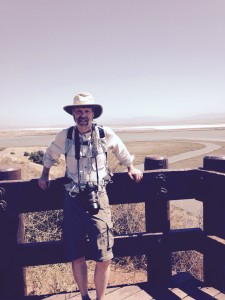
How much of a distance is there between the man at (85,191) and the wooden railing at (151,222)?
139 millimetres

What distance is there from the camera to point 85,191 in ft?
8.54

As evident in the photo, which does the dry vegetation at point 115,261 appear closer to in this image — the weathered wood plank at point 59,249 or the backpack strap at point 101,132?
the weathered wood plank at point 59,249

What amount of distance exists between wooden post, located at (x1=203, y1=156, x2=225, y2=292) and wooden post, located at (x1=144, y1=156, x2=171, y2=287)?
35 centimetres

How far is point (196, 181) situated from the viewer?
9.43 feet

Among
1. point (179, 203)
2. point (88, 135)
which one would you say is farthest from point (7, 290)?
point (179, 203)

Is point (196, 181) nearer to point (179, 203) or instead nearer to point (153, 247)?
point (153, 247)

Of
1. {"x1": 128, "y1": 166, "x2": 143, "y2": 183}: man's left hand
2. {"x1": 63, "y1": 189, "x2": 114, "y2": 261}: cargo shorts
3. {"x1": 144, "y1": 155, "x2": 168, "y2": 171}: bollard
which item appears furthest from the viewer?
{"x1": 144, "y1": 155, "x2": 168, "y2": 171}: bollard

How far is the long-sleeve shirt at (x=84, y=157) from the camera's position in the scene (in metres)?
2.68

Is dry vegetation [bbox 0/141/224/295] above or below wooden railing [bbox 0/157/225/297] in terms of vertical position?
below

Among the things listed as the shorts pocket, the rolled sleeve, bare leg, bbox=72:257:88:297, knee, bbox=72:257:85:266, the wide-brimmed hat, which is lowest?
bare leg, bbox=72:257:88:297

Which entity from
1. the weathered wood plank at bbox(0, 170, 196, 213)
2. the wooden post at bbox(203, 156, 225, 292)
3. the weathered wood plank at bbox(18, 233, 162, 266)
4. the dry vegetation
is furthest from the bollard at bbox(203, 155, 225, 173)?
the dry vegetation

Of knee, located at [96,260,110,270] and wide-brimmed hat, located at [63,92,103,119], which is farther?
Answer: wide-brimmed hat, located at [63,92,103,119]

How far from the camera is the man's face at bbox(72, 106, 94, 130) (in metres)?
2.76

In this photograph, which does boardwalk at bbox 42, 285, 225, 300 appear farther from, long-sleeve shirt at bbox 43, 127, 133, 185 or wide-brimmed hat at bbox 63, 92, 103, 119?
wide-brimmed hat at bbox 63, 92, 103, 119
